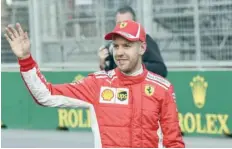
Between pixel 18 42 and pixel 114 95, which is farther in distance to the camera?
pixel 114 95

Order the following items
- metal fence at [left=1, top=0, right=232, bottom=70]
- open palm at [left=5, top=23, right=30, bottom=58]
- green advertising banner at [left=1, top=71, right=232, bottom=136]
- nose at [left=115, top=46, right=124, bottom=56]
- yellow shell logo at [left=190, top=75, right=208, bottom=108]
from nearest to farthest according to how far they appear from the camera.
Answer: open palm at [left=5, top=23, right=30, bottom=58] → nose at [left=115, top=46, right=124, bottom=56] → green advertising banner at [left=1, top=71, right=232, bottom=136] → yellow shell logo at [left=190, top=75, right=208, bottom=108] → metal fence at [left=1, top=0, right=232, bottom=70]

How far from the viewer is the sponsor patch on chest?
4395mm

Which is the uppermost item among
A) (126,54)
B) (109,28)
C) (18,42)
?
(18,42)

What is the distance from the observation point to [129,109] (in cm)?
439

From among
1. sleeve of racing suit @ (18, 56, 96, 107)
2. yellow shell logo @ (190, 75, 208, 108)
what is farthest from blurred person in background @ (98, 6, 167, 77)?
yellow shell logo @ (190, 75, 208, 108)

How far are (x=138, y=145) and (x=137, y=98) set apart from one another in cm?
27

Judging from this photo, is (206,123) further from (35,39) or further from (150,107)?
(150,107)

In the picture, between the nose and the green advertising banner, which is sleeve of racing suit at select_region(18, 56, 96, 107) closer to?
the nose

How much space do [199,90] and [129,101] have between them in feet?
22.9

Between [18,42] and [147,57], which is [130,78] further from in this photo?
[147,57]

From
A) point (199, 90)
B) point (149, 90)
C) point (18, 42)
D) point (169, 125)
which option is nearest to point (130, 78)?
point (149, 90)

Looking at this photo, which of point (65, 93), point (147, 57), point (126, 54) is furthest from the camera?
point (147, 57)

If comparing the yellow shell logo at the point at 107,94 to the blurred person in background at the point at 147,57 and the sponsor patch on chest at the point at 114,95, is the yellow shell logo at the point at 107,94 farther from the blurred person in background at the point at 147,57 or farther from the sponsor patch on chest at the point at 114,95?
the blurred person in background at the point at 147,57

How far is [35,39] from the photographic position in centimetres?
1319
